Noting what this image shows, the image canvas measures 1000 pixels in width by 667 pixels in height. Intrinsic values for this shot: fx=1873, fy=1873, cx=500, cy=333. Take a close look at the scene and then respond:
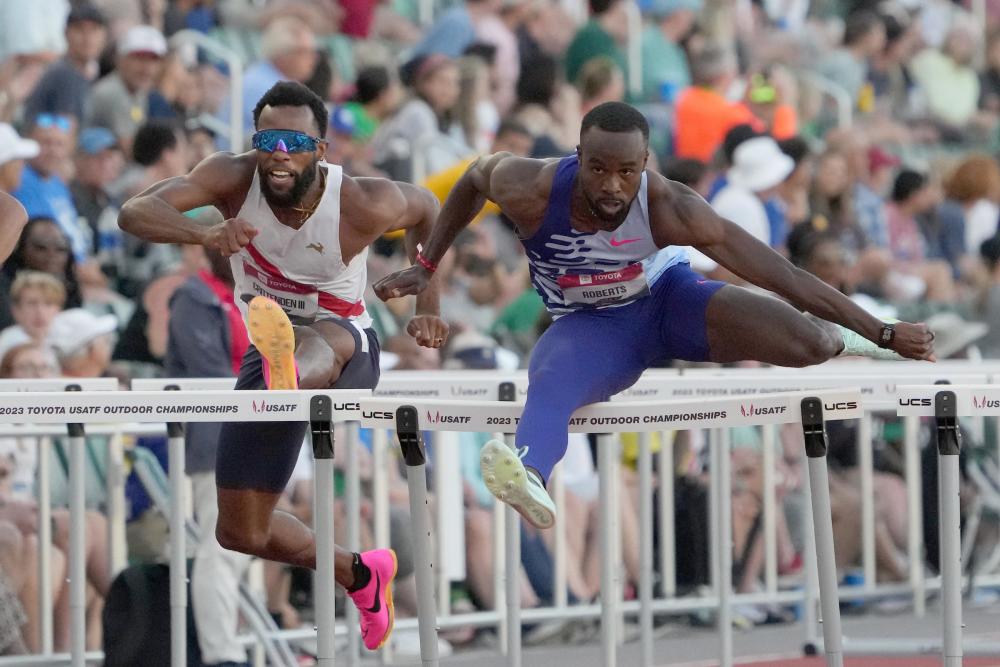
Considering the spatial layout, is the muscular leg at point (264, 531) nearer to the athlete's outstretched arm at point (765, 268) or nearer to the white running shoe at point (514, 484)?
the white running shoe at point (514, 484)

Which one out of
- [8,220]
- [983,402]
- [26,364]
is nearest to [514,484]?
[983,402]

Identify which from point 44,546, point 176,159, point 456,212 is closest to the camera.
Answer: point 456,212

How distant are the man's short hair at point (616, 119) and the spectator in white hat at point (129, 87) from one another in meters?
5.23

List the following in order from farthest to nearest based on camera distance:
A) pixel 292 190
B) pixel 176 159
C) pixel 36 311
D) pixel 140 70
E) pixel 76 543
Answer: pixel 140 70 < pixel 176 159 < pixel 36 311 < pixel 76 543 < pixel 292 190

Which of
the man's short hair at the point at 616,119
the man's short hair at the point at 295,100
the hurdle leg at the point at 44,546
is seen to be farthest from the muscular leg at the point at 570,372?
the hurdle leg at the point at 44,546

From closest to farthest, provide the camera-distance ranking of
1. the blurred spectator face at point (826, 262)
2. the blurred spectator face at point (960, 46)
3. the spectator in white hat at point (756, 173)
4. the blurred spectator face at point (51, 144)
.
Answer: the blurred spectator face at point (51, 144), the blurred spectator face at point (826, 262), the spectator in white hat at point (756, 173), the blurred spectator face at point (960, 46)

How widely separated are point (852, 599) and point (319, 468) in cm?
575

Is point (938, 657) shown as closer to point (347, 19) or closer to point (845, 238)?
point (845, 238)

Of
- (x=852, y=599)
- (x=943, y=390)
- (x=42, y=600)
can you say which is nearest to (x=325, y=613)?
(x=943, y=390)

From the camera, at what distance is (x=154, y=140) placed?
34.8ft

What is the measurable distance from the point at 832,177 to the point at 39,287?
703cm

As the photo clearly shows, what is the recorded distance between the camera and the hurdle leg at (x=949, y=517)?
5988 mm

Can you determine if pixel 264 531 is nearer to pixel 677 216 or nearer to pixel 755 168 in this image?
Result: pixel 677 216

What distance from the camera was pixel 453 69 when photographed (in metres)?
12.8
